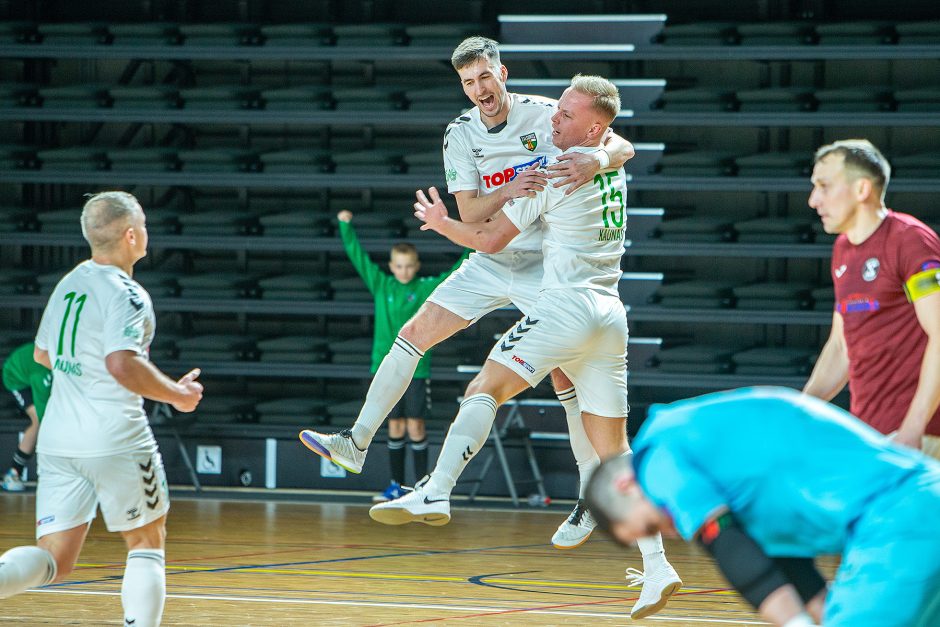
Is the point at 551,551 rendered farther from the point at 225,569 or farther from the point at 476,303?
the point at 476,303

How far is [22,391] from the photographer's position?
36.1 feet

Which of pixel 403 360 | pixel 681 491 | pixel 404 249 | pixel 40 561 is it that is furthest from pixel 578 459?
pixel 404 249

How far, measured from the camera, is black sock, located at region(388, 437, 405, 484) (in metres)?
10.5

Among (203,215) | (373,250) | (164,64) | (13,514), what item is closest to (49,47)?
(164,64)

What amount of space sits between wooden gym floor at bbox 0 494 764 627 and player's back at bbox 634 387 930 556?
3.08 m

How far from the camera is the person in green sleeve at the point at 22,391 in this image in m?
10.7

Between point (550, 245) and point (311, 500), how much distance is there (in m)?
5.98

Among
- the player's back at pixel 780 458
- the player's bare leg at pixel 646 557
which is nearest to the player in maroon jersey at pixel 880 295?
the player's bare leg at pixel 646 557

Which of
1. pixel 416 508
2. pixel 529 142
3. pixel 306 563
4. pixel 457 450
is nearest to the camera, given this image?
pixel 416 508

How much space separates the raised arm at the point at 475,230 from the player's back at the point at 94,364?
55.0 inches

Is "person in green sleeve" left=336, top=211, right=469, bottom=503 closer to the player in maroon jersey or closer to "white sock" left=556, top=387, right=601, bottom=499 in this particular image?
"white sock" left=556, top=387, right=601, bottom=499

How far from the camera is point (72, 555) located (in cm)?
453

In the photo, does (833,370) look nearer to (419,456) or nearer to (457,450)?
(457,450)

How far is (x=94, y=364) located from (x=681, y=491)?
2.40 metres
